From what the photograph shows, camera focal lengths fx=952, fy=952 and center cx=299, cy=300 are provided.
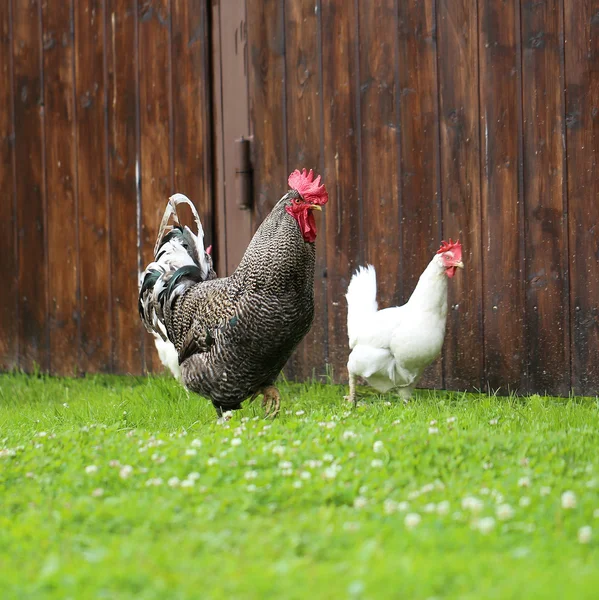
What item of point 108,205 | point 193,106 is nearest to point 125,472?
point 193,106

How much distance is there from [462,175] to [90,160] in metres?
3.48

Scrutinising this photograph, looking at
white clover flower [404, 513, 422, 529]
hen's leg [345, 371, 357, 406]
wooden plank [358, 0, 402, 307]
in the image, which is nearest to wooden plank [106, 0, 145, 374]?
wooden plank [358, 0, 402, 307]

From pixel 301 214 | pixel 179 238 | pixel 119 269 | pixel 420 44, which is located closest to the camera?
pixel 301 214

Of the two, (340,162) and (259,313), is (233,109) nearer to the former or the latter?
(340,162)

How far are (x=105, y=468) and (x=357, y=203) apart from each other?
3085 mm

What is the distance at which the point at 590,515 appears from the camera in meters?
3.23

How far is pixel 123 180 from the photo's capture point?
7.86 metres

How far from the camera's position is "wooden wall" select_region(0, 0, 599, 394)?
5.64 m

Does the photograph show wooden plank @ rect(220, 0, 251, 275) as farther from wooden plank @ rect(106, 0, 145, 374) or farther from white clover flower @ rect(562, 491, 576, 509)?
white clover flower @ rect(562, 491, 576, 509)

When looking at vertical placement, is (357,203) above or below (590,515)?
above

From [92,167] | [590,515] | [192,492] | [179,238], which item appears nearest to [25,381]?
[92,167]

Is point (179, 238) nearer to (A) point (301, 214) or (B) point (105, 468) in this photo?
(A) point (301, 214)

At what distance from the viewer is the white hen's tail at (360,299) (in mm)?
5977

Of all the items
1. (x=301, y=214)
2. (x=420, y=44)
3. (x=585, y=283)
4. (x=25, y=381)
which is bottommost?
(x=25, y=381)
